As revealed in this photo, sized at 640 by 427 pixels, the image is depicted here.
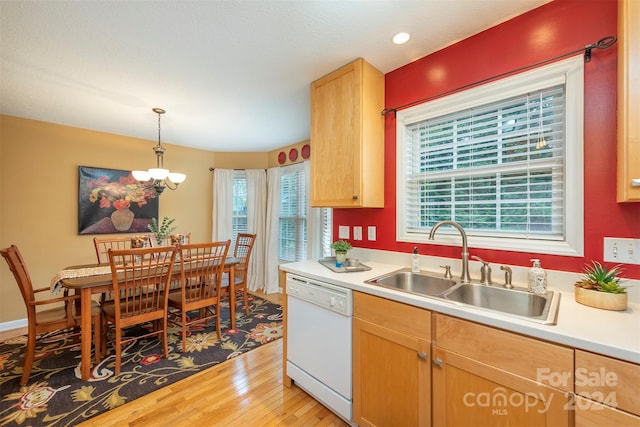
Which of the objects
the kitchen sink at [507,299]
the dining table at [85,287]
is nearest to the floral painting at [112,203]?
the dining table at [85,287]

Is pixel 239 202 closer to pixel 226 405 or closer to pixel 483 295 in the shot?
pixel 226 405

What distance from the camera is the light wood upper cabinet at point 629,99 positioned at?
42.2 inches

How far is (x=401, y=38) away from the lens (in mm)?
1704

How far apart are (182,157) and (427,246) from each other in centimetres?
406

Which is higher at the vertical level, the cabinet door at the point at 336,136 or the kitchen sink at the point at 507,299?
the cabinet door at the point at 336,136

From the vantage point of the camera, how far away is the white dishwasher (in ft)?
5.14

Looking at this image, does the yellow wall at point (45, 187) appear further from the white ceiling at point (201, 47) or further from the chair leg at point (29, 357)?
the chair leg at point (29, 357)

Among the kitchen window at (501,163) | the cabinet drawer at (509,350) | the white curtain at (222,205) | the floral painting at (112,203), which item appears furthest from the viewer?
the white curtain at (222,205)

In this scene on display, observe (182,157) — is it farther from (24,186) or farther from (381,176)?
(381,176)

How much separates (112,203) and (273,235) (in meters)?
2.29

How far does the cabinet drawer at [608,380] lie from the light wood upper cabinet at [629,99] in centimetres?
70

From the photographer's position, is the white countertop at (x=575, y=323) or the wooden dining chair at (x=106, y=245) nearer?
the white countertop at (x=575, y=323)

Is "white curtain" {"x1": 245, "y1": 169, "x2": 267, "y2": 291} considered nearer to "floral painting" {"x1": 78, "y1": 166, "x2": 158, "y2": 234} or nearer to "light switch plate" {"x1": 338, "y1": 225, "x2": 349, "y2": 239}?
"floral painting" {"x1": 78, "y1": 166, "x2": 158, "y2": 234}

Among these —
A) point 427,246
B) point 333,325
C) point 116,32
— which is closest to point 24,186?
point 116,32
